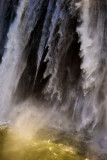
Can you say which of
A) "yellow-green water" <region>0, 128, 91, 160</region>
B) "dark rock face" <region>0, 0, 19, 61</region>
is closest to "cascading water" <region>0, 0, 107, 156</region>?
"dark rock face" <region>0, 0, 19, 61</region>

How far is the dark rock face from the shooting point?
9.60m

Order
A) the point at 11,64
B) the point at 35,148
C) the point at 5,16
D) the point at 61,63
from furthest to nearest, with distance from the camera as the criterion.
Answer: the point at 5,16, the point at 11,64, the point at 61,63, the point at 35,148

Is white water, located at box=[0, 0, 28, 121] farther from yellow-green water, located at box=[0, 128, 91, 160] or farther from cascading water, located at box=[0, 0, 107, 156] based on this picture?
yellow-green water, located at box=[0, 128, 91, 160]

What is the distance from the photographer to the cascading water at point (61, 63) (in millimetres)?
7676

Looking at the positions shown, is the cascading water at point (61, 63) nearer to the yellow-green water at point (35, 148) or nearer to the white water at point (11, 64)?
the white water at point (11, 64)

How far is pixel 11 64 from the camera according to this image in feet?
29.3

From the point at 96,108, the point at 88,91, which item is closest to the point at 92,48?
the point at 88,91

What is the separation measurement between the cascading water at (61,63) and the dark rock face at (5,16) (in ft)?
2.22

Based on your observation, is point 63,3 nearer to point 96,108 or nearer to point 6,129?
point 96,108

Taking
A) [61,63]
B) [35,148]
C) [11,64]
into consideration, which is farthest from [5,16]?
[35,148]

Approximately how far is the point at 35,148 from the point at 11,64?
→ 3590 mm

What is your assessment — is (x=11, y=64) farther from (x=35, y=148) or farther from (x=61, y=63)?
(x=35, y=148)

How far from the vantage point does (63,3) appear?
7832mm

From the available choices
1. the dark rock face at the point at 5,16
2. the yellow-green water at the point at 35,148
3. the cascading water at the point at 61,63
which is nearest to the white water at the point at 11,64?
the cascading water at the point at 61,63
